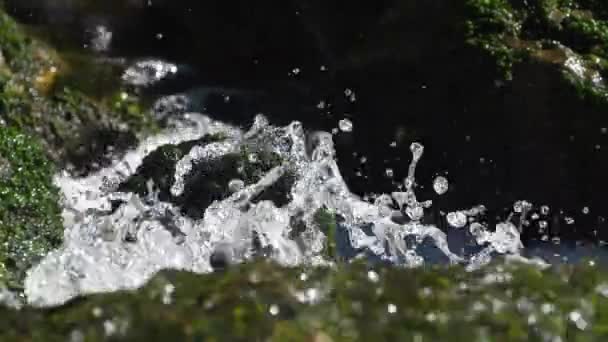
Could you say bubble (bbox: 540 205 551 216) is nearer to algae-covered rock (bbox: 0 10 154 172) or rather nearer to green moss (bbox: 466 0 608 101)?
green moss (bbox: 466 0 608 101)

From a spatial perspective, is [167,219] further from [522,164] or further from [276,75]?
[522,164]

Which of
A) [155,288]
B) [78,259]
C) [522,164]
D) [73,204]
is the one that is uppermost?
[155,288]

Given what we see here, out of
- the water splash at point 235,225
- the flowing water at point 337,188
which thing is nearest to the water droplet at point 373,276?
the water splash at point 235,225

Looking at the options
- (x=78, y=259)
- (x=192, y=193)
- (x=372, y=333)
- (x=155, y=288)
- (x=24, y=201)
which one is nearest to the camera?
(x=372, y=333)

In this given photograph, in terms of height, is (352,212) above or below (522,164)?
below

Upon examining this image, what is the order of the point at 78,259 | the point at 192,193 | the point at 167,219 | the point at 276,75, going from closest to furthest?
the point at 78,259 → the point at 167,219 → the point at 192,193 → the point at 276,75

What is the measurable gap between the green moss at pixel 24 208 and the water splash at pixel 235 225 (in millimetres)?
87

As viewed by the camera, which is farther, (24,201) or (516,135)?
(516,135)

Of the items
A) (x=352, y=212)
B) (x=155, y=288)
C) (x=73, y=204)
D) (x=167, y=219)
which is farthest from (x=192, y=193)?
(x=155, y=288)

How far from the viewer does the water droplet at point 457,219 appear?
404 cm

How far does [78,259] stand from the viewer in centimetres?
314

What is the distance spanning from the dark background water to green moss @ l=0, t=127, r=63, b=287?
0.96 metres

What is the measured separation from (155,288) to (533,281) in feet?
2.59

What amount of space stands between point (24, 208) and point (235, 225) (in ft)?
3.15
